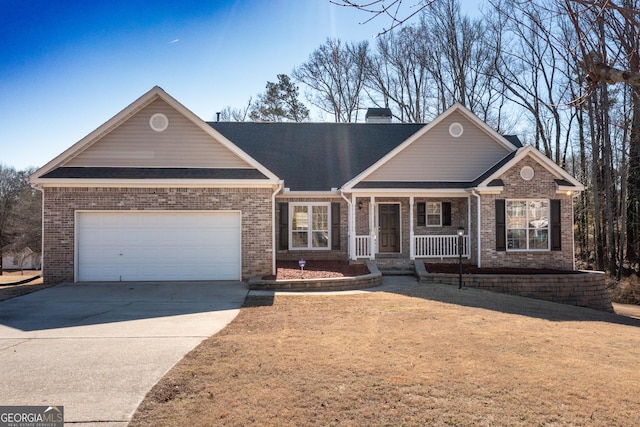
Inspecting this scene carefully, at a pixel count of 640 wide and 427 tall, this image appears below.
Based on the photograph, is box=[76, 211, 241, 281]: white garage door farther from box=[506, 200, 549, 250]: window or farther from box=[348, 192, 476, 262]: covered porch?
box=[506, 200, 549, 250]: window

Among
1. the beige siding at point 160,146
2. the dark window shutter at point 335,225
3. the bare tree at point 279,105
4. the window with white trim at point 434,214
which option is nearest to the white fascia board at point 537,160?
the window with white trim at point 434,214

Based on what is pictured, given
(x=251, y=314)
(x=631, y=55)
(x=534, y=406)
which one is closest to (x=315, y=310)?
(x=251, y=314)

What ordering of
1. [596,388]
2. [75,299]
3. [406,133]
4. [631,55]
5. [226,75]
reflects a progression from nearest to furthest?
[631,55]
[596,388]
[75,299]
[226,75]
[406,133]

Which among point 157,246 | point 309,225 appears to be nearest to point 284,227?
point 309,225

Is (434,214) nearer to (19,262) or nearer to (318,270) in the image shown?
(318,270)

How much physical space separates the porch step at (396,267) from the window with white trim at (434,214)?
2.33 metres

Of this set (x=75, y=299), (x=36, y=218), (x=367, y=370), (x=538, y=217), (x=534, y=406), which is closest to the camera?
(x=534, y=406)

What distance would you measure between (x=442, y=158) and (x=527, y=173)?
294 cm

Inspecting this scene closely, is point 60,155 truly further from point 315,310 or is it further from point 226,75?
point 315,310

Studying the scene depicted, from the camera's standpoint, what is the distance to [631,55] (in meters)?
3.33

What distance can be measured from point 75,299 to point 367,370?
318 inches

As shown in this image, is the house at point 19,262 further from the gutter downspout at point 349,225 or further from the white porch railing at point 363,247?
the white porch railing at point 363,247

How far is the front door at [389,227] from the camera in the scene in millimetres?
16188

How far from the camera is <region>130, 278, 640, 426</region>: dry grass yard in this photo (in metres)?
3.79
